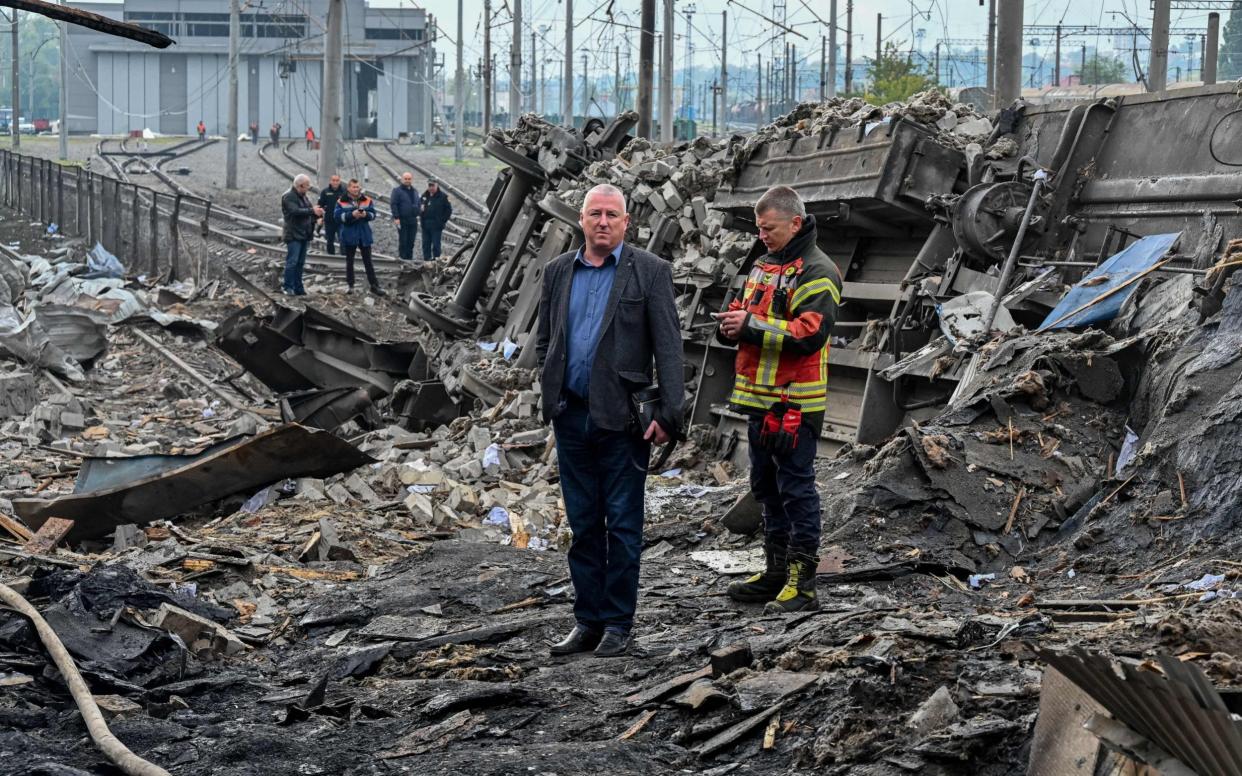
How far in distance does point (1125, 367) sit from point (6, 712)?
20.0 ft

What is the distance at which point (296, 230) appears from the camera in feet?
76.7

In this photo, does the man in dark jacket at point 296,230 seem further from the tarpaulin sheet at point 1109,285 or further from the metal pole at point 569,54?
the metal pole at point 569,54

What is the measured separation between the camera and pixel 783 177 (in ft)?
41.6

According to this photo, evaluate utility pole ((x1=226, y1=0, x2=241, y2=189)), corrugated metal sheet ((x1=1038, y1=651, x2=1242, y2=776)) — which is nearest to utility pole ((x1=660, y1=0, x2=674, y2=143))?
utility pole ((x1=226, y1=0, x2=241, y2=189))

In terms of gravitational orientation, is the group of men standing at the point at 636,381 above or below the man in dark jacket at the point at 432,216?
below

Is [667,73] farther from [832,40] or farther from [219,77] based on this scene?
[219,77]

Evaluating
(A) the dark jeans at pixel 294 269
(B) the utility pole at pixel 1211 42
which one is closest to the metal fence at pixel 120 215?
(A) the dark jeans at pixel 294 269

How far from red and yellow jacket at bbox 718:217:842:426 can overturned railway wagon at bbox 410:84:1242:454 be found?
3203 mm

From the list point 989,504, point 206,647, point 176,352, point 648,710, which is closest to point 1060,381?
point 989,504

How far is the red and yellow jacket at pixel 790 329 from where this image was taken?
20.5ft

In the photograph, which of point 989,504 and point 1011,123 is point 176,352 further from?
point 989,504

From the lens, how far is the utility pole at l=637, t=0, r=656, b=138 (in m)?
25.9

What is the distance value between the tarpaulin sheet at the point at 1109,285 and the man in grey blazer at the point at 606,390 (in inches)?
155

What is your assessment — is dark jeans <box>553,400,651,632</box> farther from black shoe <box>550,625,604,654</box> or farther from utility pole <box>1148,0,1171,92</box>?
utility pole <box>1148,0,1171,92</box>
